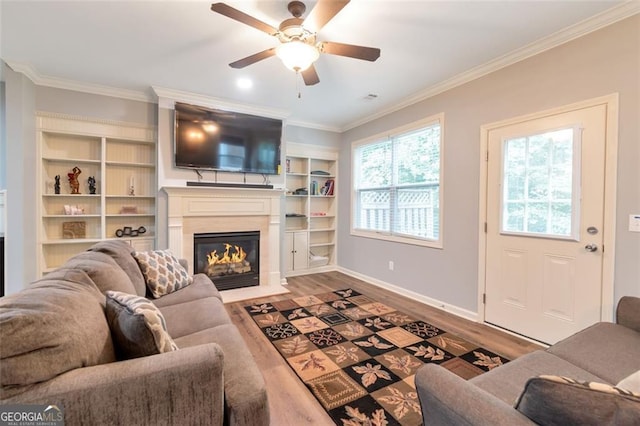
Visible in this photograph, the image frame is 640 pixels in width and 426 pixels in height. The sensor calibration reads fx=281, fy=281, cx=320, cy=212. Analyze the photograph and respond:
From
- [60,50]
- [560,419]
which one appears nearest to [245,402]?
[560,419]

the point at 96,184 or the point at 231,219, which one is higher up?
the point at 96,184

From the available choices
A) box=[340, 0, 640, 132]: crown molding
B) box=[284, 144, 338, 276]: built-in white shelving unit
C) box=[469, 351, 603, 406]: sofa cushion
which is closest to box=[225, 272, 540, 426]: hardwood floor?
box=[284, 144, 338, 276]: built-in white shelving unit

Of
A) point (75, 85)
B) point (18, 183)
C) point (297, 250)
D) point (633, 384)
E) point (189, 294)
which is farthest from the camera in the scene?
point (297, 250)

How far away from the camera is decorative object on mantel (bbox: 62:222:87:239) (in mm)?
3457

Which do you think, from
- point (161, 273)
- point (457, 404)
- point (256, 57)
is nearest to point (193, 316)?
point (161, 273)

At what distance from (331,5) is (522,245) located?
2.55 metres

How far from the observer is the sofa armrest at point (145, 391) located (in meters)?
0.85

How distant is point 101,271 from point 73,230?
8.75ft

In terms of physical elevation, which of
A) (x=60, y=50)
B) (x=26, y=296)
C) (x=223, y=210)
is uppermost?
(x=60, y=50)

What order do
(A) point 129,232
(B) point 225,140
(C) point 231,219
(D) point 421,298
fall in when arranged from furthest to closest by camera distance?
(C) point 231,219
(B) point 225,140
(A) point 129,232
(D) point 421,298

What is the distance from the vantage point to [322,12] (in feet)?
5.58

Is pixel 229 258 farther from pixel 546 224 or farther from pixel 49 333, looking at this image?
pixel 546 224

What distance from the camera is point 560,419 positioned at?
74 cm

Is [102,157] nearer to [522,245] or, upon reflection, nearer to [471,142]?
[471,142]
